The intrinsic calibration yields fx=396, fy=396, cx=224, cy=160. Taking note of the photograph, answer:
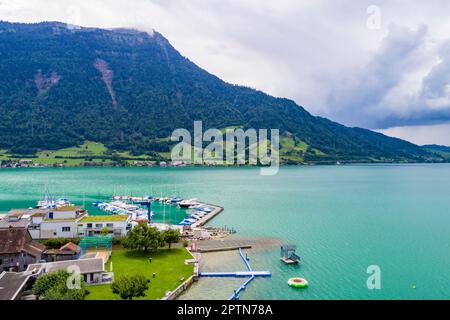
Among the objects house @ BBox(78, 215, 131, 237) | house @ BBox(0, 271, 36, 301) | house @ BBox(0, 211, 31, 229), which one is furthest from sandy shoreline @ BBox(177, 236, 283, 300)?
house @ BBox(0, 211, 31, 229)

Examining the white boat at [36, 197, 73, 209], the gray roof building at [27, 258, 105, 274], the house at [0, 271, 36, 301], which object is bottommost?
the white boat at [36, 197, 73, 209]

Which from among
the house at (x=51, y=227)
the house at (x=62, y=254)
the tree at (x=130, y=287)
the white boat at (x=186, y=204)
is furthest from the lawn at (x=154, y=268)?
the white boat at (x=186, y=204)

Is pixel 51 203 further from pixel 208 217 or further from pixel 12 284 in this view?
pixel 12 284

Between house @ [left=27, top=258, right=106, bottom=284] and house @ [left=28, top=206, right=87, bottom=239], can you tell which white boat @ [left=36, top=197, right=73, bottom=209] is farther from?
house @ [left=27, top=258, right=106, bottom=284]

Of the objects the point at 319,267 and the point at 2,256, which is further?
the point at 319,267

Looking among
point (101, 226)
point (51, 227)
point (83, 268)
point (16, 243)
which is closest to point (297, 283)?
point (83, 268)
